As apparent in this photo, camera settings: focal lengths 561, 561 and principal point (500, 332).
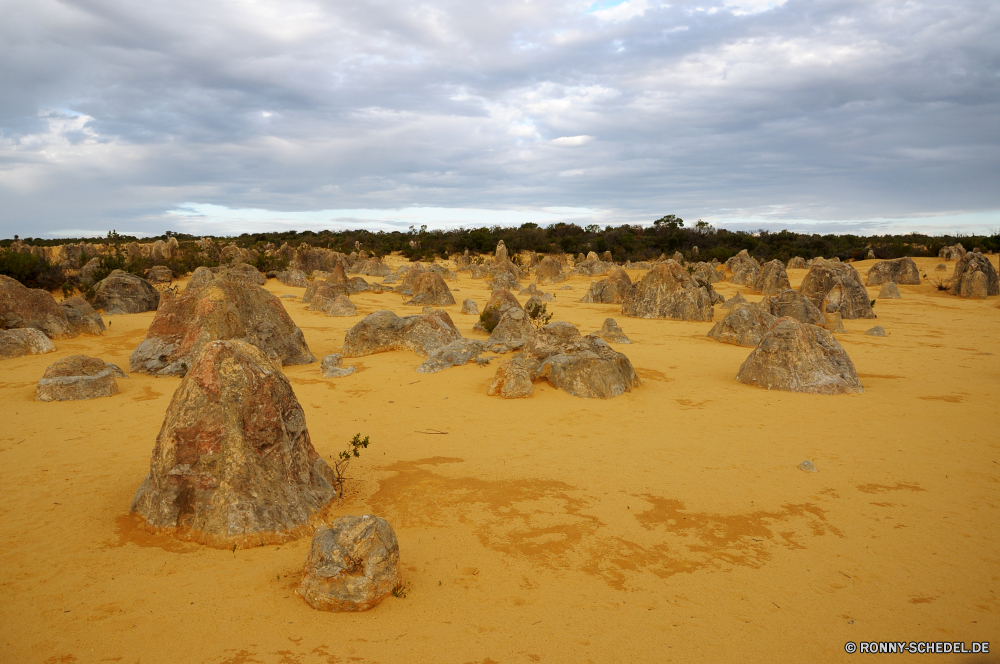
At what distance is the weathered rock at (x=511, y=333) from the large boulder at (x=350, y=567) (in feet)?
24.7

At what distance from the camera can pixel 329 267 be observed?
3048 cm

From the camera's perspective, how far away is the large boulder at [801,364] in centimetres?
862

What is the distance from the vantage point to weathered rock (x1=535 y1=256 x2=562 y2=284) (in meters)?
28.4

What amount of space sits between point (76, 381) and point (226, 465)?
517 cm

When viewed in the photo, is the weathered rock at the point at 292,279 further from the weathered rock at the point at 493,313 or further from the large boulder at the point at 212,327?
the large boulder at the point at 212,327

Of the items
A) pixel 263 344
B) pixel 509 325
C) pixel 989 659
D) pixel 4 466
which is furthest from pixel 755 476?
pixel 263 344

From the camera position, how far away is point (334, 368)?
9.64 metres

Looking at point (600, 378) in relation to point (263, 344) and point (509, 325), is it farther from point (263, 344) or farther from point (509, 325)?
point (263, 344)

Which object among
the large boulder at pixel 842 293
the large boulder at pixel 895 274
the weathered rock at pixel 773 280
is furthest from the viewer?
the large boulder at pixel 895 274

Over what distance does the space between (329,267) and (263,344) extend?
2154cm

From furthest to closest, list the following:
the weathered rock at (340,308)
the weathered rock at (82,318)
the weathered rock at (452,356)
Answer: the weathered rock at (340,308) < the weathered rock at (82,318) < the weathered rock at (452,356)

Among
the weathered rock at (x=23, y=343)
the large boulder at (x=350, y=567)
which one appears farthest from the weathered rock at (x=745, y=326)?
the weathered rock at (x=23, y=343)

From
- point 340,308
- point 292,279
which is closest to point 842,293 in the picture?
point 340,308

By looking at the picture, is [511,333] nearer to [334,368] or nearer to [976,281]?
[334,368]
